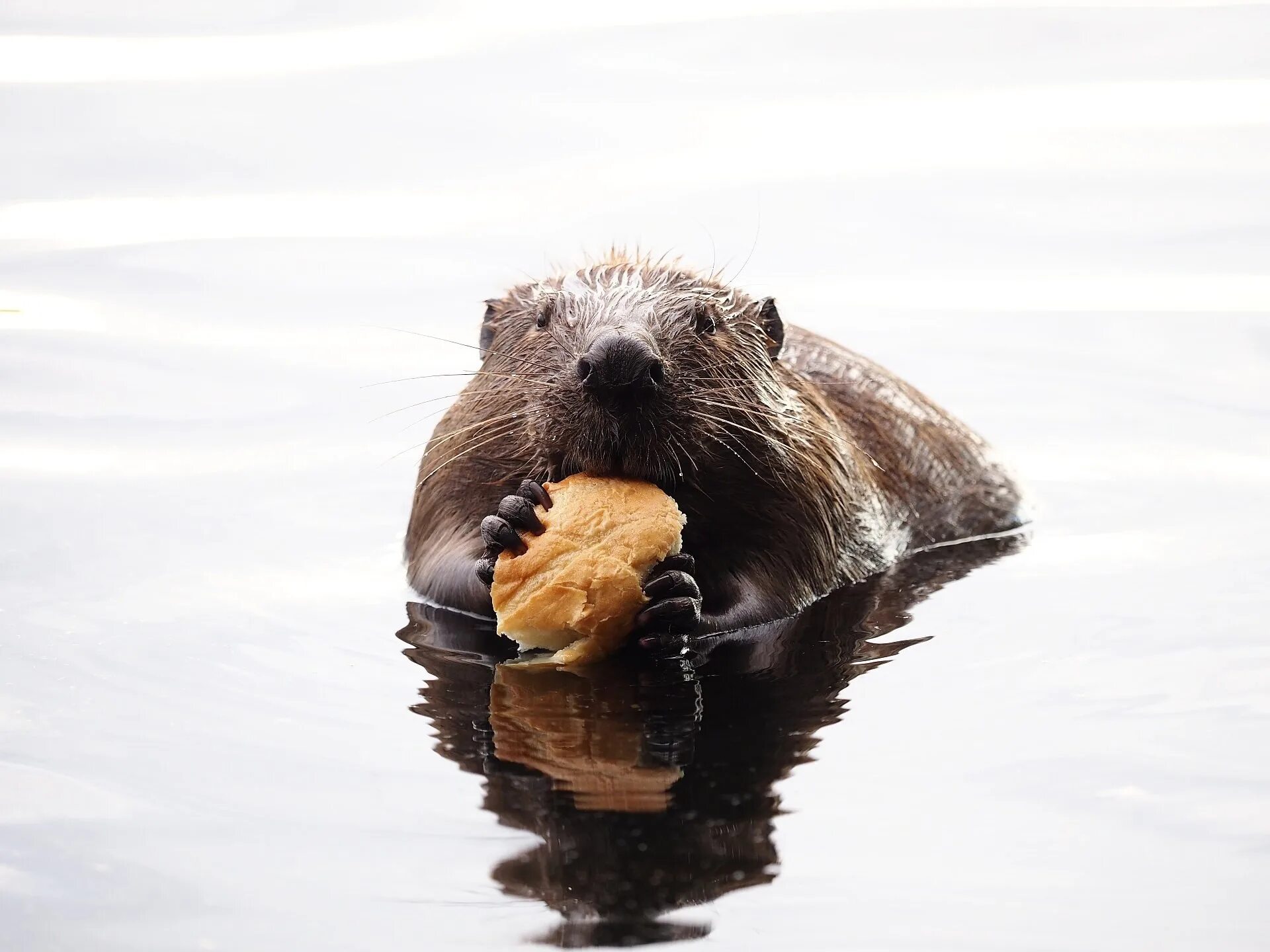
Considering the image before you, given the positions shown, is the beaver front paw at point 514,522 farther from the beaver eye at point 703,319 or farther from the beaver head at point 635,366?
the beaver eye at point 703,319

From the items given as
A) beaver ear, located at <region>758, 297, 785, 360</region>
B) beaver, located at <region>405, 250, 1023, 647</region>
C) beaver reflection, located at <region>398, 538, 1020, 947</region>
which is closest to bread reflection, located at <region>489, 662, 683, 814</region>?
beaver reflection, located at <region>398, 538, 1020, 947</region>

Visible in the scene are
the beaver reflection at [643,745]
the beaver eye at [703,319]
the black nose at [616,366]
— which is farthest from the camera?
the beaver eye at [703,319]

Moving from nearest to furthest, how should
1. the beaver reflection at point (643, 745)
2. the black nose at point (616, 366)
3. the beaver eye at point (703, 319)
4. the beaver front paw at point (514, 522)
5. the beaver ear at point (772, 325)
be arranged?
the beaver reflection at point (643, 745) → the black nose at point (616, 366) → the beaver front paw at point (514, 522) → the beaver eye at point (703, 319) → the beaver ear at point (772, 325)

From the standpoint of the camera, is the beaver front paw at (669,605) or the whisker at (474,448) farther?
the whisker at (474,448)

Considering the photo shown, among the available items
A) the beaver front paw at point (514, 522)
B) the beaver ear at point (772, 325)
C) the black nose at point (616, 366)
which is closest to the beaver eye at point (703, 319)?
the beaver ear at point (772, 325)

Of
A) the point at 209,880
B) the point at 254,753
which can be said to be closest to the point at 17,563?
the point at 254,753

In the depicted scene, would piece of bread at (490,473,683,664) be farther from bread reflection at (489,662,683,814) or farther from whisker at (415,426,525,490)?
whisker at (415,426,525,490)

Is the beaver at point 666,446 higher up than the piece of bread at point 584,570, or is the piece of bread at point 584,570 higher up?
the beaver at point 666,446

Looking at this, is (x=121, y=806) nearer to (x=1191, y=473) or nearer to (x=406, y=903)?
(x=406, y=903)
